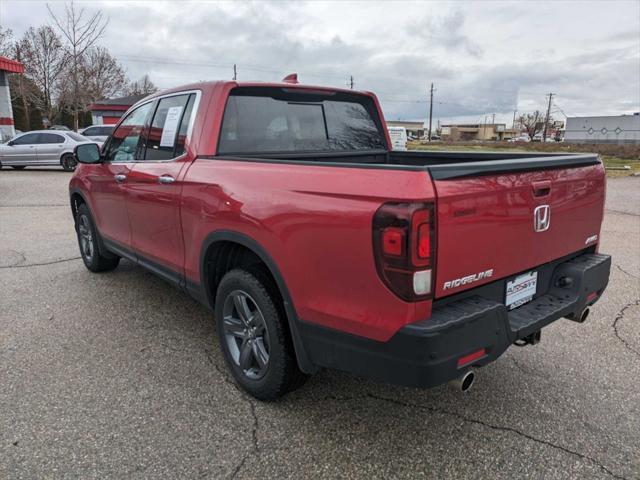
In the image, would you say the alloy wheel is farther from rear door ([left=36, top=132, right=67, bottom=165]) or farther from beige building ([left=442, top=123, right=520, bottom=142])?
beige building ([left=442, top=123, right=520, bottom=142])

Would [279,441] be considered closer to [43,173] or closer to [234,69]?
[43,173]

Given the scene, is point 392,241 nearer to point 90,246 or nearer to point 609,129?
point 90,246

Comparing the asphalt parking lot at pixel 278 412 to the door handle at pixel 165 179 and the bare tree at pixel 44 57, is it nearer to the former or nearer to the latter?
the door handle at pixel 165 179

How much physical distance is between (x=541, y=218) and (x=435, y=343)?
101 cm

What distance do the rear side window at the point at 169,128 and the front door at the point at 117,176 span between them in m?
0.22

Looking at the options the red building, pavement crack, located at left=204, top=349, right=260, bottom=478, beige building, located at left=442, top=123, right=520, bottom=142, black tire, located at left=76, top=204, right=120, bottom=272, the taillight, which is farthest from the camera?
beige building, located at left=442, top=123, right=520, bottom=142

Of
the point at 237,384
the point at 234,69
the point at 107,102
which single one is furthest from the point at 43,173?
the point at 234,69

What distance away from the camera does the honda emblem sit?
2.49 meters

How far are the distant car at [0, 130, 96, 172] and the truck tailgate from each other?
1808 cm

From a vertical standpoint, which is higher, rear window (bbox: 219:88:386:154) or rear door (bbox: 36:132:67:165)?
rear window (bbox: 219:88:386:154)

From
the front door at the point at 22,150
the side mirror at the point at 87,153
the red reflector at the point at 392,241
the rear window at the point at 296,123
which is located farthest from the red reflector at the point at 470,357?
the front door at the point at 22,150

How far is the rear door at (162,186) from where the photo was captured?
3441 millimetres

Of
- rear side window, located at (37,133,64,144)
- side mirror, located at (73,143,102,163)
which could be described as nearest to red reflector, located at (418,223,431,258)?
side mirror, located at (73,143,102,163)

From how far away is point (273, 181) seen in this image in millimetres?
2549
